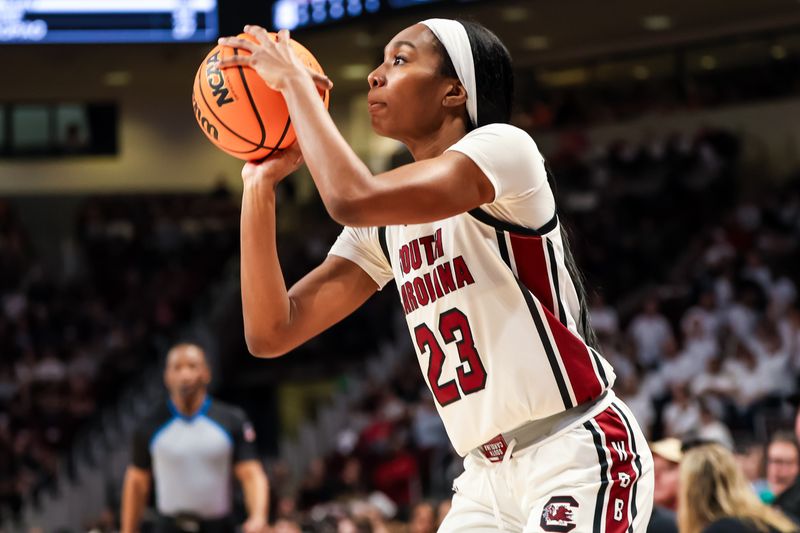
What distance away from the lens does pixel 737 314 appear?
39.8 feet

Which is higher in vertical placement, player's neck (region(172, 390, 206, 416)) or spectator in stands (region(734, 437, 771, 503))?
player's neck (region(172, 390, 206, 416))

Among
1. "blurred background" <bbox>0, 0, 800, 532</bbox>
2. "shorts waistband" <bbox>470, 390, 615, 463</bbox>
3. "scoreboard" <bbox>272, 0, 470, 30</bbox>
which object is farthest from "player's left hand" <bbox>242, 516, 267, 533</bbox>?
"scoreboard" <bbox>272, 0, 470, 30</bbox>

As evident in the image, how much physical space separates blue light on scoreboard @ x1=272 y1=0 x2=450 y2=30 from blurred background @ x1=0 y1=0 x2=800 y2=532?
0.08 feet

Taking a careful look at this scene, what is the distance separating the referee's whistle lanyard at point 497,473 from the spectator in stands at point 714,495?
1906mm

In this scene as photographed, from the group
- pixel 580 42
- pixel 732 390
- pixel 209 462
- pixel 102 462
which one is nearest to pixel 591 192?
pixel 580 42

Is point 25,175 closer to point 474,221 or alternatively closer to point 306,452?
point 306,452

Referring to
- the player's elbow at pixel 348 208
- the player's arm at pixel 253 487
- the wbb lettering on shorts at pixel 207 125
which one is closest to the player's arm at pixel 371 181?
the player's elbow at pixel 348 208

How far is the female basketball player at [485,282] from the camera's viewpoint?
2.78 metres

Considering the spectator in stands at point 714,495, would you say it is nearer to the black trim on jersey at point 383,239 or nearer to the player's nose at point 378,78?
the black trim on jersey at point 383,239

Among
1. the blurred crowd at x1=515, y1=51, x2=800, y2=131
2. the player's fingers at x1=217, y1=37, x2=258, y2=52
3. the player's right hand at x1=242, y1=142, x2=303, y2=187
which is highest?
the blurred crowd at x1=515, y1=51, x2=800, y2=131

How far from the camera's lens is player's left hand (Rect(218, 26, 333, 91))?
2.87m

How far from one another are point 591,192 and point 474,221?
13977 millimetres

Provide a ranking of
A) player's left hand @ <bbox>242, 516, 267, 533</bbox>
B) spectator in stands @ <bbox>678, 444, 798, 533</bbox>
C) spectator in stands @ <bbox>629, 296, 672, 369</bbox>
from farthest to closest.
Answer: spectator in stands @ <bbox>629, 296, 672, 369</bbox>, player's left hand @ <bbox>242, 516, 267, 533</bbox>, spectator in stands @ <bbox>678, 444, 798, 533</bbox>

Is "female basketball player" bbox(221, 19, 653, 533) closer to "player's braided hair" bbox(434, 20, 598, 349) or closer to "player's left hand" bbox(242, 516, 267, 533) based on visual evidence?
"player's braided hair" bbox(434, 20, 598, 349)
